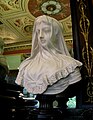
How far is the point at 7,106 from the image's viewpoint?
1209 mm

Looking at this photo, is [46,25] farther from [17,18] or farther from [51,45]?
[17,18]

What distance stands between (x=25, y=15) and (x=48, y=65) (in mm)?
3414

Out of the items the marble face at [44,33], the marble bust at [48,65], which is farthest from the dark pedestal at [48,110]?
the marble face at [44,33]

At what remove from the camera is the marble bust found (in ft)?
3.19

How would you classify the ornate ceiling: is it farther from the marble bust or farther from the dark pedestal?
the dark pedestal

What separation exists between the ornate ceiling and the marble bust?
7.24ft

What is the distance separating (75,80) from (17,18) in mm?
3630

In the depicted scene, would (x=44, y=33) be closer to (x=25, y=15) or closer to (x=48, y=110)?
Result: (x=48, y=110)

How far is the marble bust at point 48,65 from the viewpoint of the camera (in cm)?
97

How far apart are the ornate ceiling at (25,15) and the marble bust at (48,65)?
2206 millimetres

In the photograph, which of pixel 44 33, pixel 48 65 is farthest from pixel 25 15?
pixel 48 65

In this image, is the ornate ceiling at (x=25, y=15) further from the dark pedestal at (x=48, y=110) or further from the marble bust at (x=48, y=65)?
the dark pedestal at (x=48, y=110)

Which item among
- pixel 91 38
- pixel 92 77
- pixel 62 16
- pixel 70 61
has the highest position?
pixel 62 16

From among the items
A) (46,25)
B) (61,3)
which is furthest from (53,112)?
(61,3)
